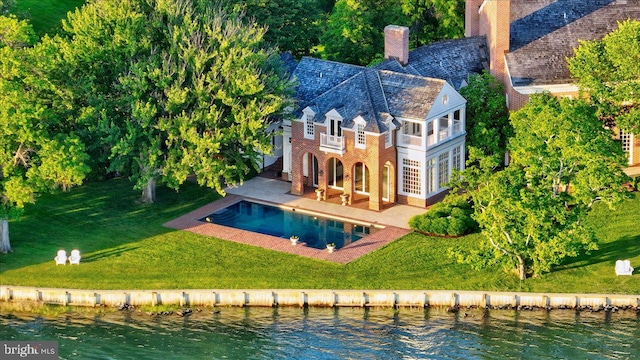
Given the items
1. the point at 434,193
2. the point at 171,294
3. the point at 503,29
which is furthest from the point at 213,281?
the point at 503,29

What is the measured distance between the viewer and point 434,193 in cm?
10288

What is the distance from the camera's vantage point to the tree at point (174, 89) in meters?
98.3

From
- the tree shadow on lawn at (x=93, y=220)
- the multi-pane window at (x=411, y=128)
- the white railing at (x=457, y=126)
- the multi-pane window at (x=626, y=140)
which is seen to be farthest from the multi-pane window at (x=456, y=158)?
the tree shadow on lawn at (x=93, y=220)

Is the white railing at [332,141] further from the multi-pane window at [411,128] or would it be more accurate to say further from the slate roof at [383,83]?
the multi-pane window at [411,128]

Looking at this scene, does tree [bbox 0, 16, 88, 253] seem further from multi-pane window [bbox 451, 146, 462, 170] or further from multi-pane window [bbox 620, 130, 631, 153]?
multi-pane window [bbox 620, 130, 631, 153]

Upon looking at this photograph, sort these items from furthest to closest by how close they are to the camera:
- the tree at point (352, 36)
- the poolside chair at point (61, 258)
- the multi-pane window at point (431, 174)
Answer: the tree at point (352, 36) < the multi-pane window at point (431, 174) < the poolside chair at point (61, 258)

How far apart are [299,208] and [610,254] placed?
885 inches

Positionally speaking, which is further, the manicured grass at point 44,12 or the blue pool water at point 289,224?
the manicured grass at point 44,12

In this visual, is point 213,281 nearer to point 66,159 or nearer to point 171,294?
point 171,294

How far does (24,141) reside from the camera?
92.3 metres

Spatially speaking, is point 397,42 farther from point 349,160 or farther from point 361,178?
point 349,160

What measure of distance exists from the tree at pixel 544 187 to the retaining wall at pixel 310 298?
2.18 meters

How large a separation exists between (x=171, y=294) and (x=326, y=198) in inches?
742

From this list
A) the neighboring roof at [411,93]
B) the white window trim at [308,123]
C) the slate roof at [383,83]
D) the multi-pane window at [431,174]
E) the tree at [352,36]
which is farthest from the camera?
the tree at [352,36]
